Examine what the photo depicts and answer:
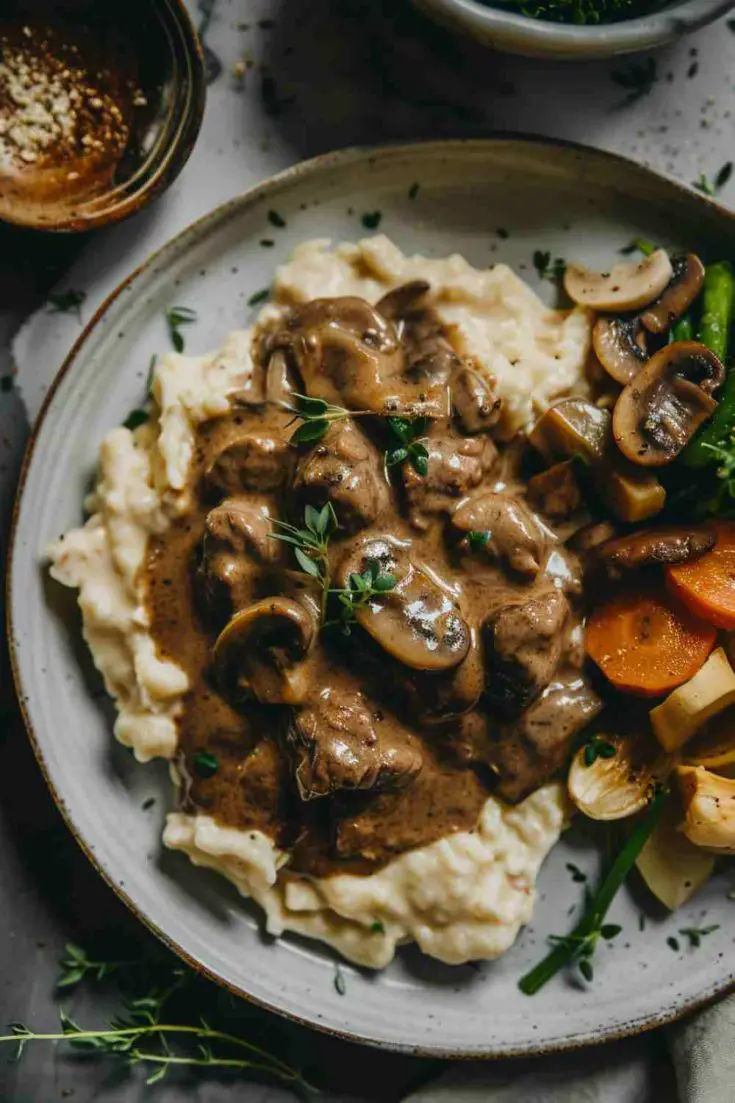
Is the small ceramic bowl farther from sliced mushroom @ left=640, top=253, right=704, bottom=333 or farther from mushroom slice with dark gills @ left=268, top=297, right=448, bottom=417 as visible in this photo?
mushroom slice with dark gills @ left=268, top=297, right=448, bottom=417

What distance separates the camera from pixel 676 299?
4.24 metres

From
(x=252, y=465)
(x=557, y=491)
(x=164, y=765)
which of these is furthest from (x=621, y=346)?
(x=164, y=765)

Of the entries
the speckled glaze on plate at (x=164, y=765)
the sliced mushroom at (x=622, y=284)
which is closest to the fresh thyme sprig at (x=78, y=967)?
the speckled glaze on plate at (x=164, y=765)

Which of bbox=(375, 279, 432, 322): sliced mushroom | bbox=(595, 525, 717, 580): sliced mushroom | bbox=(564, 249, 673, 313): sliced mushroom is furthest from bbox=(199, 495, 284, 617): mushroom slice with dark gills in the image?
bbox=(564, 249, 673, 313): sliced mushroom

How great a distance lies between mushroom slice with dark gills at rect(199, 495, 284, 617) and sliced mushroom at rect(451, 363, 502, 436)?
884 mm

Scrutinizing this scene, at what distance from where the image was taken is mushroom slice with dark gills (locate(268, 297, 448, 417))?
12.9ft

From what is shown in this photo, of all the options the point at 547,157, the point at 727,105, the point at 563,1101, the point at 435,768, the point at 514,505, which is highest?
the point at 727,105

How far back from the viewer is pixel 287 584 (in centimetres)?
393

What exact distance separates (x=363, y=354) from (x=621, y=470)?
3.77 feet

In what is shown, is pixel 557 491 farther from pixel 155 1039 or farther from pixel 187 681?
pixel 155 1039

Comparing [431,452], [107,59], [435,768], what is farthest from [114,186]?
[435,768]

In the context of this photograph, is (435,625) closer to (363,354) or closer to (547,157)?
(363,354)

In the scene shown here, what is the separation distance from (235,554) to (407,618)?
0.71m

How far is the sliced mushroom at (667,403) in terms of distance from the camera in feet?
13.0
